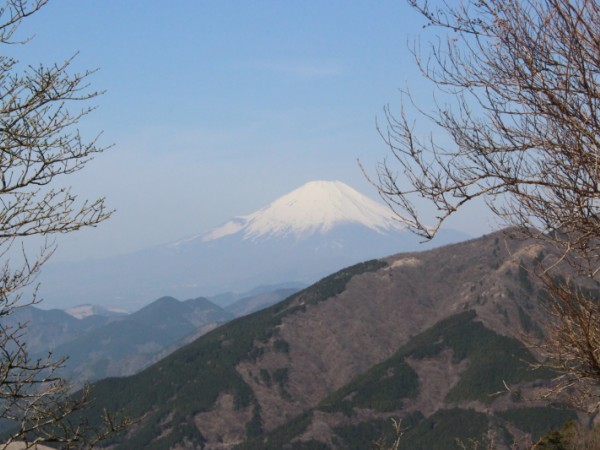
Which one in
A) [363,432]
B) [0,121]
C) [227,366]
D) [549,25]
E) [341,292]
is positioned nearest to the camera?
[549,25]

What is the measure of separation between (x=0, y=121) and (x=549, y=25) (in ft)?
25.9

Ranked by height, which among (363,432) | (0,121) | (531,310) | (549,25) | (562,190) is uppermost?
(0,121)

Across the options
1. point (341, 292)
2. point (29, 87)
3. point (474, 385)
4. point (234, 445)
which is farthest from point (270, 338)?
point (29, 87)

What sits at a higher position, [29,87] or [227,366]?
[29,87]

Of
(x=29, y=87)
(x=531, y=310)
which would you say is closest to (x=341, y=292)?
(x=531, y=310)

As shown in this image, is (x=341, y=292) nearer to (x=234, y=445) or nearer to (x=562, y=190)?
(x=234, y=445)

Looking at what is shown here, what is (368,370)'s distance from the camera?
133875 mm

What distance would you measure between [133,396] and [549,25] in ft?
497

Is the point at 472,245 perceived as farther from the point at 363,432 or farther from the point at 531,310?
the point at 363,432

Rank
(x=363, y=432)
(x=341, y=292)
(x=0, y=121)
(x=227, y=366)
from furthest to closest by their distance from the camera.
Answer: (x=341, y=292), (x=227, y=366), (x=363, y=432), (x=0, y=121)

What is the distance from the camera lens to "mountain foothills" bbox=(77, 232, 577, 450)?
10831 centimetres

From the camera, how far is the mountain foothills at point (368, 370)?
108312mm

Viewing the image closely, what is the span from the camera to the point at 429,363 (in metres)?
128

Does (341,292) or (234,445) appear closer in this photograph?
(234,445)
